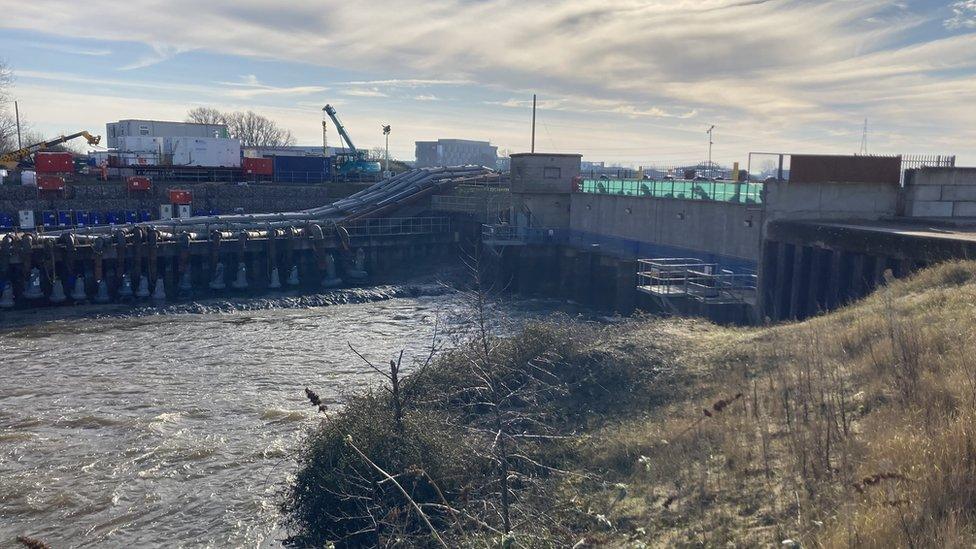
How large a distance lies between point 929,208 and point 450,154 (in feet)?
421

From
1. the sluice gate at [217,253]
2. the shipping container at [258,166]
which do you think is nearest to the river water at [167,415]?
the sluice gate at [217,253]

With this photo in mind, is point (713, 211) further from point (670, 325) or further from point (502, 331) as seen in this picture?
point (670, 325)

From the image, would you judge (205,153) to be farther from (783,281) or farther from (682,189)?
(783,281)

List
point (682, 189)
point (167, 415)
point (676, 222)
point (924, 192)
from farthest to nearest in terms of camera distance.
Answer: point (676, 222), point (682, 189), point (924, 192), point (167, 415)

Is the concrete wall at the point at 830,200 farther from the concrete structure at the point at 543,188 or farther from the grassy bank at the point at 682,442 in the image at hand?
the concrete structure at the point at 543,188

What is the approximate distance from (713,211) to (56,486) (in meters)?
24.1

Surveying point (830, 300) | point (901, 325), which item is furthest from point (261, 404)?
point (830, 300)

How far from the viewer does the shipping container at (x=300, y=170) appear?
65.9 meters

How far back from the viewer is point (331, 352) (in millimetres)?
27422

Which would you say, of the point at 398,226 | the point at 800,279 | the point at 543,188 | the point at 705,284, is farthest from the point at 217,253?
the point at 800,279

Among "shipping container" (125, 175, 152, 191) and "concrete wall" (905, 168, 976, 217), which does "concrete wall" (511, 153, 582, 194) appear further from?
"shipping container" (125, 175, 152, 191)

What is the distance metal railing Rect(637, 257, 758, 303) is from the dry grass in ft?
32.7

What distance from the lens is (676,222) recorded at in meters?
33.0

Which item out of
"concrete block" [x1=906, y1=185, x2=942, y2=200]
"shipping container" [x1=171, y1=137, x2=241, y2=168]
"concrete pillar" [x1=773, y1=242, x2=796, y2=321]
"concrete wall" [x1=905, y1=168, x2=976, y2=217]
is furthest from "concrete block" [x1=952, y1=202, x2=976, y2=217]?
"shipping container" [x1=171, y1=137, x2=241, y2=168]
